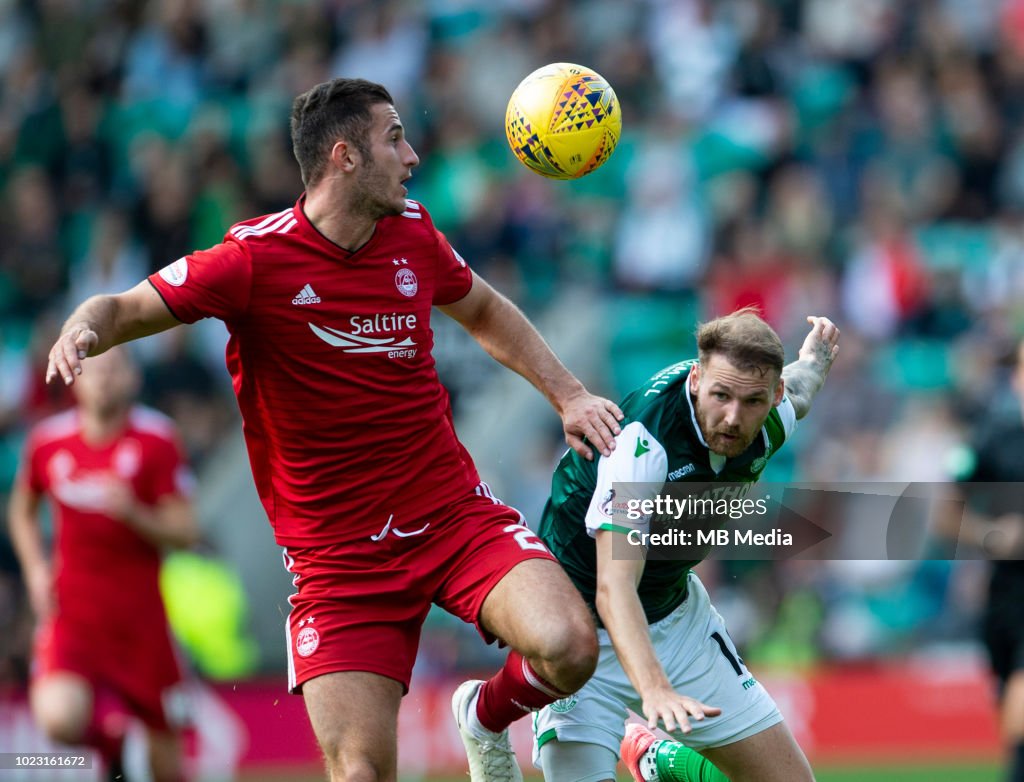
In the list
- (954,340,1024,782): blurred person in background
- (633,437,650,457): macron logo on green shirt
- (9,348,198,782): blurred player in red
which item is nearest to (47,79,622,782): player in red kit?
(633,437,650,457): macron logo on green shirt

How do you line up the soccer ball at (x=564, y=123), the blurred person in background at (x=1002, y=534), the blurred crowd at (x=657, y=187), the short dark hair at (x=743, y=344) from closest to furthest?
the short dark hair at (x=743, y=344) → the soccer ball at (x=564, y=123) → the blurred person in background at (x=1002, y=534) → the blurred crowd at (x=657, y=187)

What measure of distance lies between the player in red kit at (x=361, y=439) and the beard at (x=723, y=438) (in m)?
0.34

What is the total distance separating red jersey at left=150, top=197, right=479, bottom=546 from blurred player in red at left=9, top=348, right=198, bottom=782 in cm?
329

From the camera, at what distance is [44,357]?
1293cm

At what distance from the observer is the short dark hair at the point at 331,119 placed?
592 centimetres

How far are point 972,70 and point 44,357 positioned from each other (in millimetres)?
8411

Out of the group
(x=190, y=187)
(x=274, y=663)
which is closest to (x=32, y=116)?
(x=190, y=187)

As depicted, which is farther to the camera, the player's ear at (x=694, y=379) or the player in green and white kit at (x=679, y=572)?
the player's ear at (x=694, y=379)

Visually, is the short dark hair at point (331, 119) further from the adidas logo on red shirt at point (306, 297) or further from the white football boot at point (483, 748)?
the white football boot at point (483, 748)

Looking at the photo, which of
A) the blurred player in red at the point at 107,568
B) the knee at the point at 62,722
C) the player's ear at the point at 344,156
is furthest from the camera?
the blurred player in red at the point at 107,568

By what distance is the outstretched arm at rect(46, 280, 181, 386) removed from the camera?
5.15 metres

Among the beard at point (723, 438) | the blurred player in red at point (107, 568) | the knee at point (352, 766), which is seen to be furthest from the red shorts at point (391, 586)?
the blurred player in red at point (107, 568)

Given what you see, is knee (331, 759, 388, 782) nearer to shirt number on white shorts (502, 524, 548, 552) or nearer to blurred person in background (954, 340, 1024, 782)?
shirt number on white shorts (502, 524, 548, 552)

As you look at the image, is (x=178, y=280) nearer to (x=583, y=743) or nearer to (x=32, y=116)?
(x=583, y=743)
